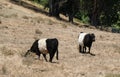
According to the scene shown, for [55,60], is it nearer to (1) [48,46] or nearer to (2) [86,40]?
(1) [48,46]

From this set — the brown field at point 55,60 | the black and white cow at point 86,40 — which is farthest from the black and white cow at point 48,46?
the black and white cow at point 86,40

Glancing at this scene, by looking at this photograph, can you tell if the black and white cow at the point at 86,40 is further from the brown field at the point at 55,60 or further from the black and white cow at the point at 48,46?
the black and white cow at the point at 48,46

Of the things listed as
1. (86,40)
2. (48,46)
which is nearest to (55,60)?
(48,46)

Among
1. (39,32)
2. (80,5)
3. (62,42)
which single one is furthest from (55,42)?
(80,5)

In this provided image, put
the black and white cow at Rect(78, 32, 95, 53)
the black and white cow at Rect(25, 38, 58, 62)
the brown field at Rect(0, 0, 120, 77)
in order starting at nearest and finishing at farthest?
the brown field at Rect(0, 0, 120, 77), the black and white cow at Rect(25, 38, 58, 62), the black and white cow at Rect(78, 32, 95, 53)

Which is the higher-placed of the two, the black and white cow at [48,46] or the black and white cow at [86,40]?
the black and white cow at [48,46]

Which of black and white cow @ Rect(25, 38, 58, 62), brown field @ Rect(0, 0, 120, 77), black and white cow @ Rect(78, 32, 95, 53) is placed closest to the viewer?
brown field @ Rect(0, 0, 120, 77)

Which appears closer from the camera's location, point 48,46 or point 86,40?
point 48,46

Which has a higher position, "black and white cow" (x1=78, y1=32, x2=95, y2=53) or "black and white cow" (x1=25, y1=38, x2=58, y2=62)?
"black and white cow" (x1=25, y1=38, x2=58, y2=62)

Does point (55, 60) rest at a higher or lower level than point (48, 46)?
lower

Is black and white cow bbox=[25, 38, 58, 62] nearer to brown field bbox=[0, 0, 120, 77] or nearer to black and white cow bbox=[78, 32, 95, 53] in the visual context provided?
brown field bbox=[0, 0, 120, 77]

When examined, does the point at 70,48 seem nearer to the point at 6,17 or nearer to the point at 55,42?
the point at 55,42

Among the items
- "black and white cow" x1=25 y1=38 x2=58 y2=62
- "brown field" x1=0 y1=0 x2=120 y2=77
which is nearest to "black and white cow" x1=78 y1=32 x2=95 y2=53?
"brown field" x1=0 y1=0 x2=120 y2=77

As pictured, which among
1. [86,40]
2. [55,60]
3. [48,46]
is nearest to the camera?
[48,46]
